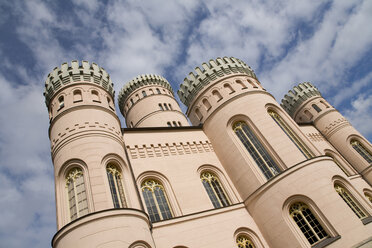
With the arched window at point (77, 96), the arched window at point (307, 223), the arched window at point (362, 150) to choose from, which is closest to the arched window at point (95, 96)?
the arched window at point (77, 96)

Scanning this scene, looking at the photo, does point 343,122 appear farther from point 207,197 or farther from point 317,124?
point 207,197

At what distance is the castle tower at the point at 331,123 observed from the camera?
2805 centimetres

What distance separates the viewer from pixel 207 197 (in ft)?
55.8

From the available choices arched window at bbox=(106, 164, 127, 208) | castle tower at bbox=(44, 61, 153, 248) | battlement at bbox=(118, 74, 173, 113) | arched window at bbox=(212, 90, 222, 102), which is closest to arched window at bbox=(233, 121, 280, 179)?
arched window at bbox=(212, 90, 222, 102)

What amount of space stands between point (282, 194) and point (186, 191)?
234 inches

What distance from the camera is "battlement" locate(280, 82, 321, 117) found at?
3441 centimetres

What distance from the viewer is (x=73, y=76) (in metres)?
18.6

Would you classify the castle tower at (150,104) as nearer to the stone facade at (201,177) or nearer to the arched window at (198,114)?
the arched window at (198,114)

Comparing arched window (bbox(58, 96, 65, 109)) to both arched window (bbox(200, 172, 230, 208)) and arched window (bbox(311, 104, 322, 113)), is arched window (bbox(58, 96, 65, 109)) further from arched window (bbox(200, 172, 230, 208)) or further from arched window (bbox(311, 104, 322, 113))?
arched window (bbox(311, 104, 322, 113))

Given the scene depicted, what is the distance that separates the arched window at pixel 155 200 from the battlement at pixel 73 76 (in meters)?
8.13

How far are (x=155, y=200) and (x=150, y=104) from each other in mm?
18611

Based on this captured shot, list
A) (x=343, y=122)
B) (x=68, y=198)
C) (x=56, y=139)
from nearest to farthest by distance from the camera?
(x=68, y=198)
(x=56, y=139)
(x=343, y=122)

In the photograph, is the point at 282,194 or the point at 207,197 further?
the point at 207,197

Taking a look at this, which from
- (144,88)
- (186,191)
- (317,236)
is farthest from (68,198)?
(144,88)
